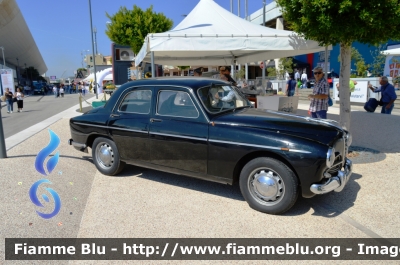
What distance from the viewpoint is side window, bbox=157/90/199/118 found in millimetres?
4348

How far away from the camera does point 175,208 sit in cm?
402

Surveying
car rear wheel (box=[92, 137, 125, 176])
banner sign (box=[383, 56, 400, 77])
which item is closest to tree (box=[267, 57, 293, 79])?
banner sign (box=[383, 56, 400, 77])

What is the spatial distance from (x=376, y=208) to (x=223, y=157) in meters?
2.02

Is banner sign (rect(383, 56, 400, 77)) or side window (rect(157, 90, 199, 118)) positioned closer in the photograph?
side window (rect(157, 90, 199, 118))

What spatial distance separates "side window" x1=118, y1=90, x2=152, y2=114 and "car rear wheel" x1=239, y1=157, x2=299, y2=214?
6.06 feet

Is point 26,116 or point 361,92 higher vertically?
point 361,92

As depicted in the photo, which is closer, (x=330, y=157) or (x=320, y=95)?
(x=330, y=157)

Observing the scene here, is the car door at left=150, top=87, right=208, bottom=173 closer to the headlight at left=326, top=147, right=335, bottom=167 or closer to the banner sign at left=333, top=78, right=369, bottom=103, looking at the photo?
the headlight at left=326, top=147, right=335, bottom=167

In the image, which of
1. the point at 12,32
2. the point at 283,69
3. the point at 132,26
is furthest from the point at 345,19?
the point at 12,32

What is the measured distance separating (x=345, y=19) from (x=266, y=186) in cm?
330

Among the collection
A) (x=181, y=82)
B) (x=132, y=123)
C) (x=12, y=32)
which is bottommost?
(x=132, y=123)

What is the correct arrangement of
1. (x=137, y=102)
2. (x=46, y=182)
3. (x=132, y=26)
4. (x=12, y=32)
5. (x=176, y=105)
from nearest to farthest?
1. (x=176, y=105)
2. (x=46, y=182)
3. (x=137, y=102)
4. (x=132, y=26)
5. (x=12, y=32)

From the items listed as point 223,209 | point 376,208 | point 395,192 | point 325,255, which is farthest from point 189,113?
point 395,192

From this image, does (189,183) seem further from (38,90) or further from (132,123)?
(38,90)
